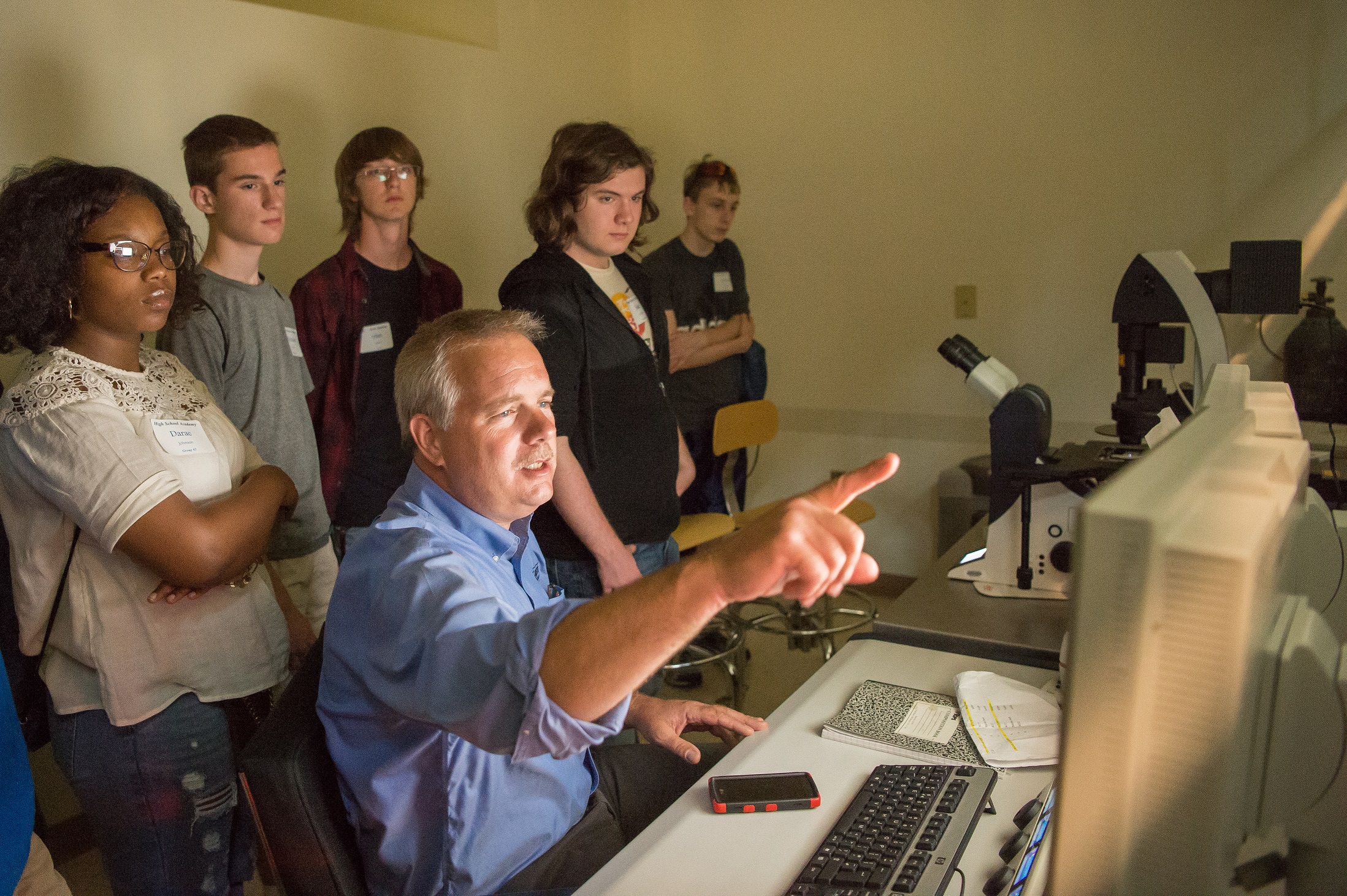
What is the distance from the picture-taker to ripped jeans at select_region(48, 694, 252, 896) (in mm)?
1438

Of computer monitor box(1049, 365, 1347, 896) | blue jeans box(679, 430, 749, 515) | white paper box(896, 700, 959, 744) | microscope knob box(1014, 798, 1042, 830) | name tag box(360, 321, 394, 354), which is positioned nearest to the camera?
computer monitor box(1049, 365, 1347, 896)

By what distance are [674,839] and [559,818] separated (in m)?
0.21

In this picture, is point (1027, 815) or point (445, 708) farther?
point (1027, 815)

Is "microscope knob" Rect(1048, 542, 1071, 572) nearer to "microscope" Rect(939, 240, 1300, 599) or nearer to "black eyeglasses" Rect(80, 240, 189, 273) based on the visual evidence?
"microscope" Rect(939, 240, 1300, 599)

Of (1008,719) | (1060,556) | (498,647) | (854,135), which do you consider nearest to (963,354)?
(1060,556)

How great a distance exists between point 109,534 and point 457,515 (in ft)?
1.70

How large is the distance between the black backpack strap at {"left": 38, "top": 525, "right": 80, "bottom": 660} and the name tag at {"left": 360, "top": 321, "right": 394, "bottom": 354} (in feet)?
3.88

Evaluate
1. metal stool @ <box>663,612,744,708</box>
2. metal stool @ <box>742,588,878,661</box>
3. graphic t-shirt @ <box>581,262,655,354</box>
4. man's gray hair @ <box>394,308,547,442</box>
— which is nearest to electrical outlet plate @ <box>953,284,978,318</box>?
metal stool @ <box>742,588,878,661</box>

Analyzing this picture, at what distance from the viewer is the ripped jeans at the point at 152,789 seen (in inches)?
56.6

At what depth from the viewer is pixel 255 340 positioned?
6.90 feet

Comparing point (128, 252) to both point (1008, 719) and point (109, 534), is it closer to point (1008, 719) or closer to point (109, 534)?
point (109, 534)

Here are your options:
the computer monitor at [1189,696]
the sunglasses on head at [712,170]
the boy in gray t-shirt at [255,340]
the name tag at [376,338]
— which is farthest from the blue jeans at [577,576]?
the sunglasses on head at [712,170]

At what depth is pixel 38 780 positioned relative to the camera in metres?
2.40

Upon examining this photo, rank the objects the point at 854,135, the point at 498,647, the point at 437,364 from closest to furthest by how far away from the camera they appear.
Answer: the point at 498,647 → the point at 437,364 → the point at 854,135
